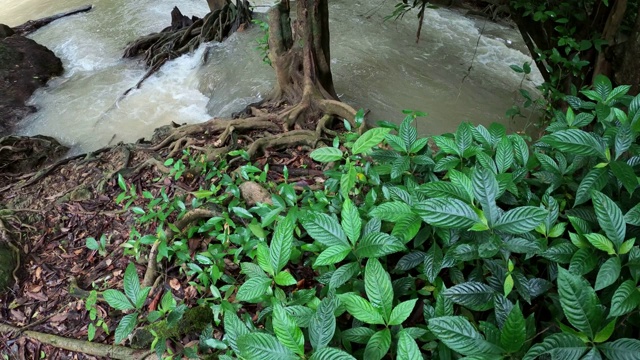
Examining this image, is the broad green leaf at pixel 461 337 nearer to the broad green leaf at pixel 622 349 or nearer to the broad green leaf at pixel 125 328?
the broad green leaf at pixel 622 349

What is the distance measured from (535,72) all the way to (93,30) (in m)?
8.87

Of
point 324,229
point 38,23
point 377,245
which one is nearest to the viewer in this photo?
point 377,245

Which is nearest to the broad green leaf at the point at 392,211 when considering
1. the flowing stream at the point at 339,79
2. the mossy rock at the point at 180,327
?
the mossy rock at the point at 180,327

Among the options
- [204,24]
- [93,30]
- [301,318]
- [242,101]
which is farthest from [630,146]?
[93,30]

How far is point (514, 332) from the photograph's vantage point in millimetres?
1400

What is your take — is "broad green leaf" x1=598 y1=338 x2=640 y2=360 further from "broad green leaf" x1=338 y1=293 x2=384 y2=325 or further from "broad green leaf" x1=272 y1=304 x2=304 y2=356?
"broad green leaf" x1=272 y1=304 x2=304 y2=356

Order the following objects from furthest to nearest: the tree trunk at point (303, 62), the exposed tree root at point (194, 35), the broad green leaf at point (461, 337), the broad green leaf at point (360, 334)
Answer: the exposed tree root at point (194, 35), the tree trunk at point (303, 62), the broad green leaf at point (360, 334), the broad green leaf at point (461, 337)

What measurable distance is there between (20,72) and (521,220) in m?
8.83

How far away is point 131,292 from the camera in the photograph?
2.17 m

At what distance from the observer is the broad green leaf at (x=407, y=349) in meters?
1.35

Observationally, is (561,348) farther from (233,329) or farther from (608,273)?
(233,329)

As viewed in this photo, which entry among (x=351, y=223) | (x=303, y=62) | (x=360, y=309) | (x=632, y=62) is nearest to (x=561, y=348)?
(x=360, y=309)

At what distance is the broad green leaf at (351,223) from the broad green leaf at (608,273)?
0.87m

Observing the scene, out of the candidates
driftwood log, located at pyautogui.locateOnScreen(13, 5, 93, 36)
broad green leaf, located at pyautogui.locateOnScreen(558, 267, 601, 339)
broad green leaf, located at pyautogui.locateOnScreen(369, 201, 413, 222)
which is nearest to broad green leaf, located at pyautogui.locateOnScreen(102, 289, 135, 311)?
broad green leaf, located at pyautogui.locateOnScreen(369, 201, 413, 222)
